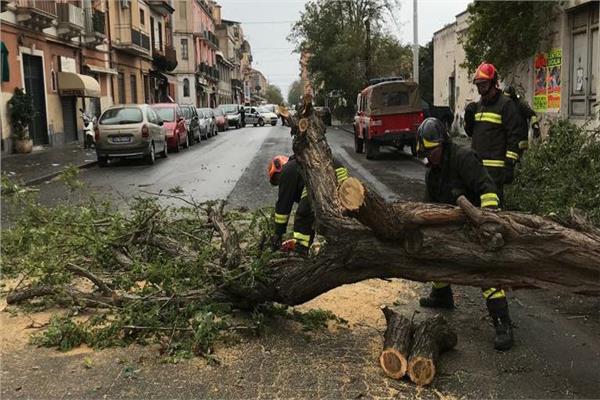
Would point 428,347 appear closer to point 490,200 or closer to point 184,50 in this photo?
point 490,200

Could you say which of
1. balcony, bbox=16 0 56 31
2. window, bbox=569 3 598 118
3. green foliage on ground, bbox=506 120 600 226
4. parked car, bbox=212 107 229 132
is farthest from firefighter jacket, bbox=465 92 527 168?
parked car, bbox=212 107 229 132

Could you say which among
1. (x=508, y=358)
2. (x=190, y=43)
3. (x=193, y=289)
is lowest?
(x=508, y=358)

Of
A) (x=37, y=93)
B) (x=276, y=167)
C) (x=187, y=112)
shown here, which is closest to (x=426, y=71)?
(x=187, y=112)

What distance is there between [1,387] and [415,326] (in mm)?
2511

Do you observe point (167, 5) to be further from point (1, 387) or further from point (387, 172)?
point (1, 387)

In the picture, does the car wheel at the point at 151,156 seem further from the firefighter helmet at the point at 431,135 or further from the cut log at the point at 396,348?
the cut log at the point at 396,348

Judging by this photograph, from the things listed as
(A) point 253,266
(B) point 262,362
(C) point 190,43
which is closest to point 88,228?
(A) point 253,266

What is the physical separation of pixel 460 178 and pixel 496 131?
178 cm

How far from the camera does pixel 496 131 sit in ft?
20.3

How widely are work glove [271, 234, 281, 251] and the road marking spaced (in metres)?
2.65

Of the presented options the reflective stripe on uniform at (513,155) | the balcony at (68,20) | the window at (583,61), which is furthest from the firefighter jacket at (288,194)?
the balcony at (68,20)

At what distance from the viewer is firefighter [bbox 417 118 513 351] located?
4336 millimetres

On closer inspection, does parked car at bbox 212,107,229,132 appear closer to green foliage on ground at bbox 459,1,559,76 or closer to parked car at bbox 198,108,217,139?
parked car at bbox 198,108,217,139

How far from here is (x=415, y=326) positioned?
4086 millimetres
